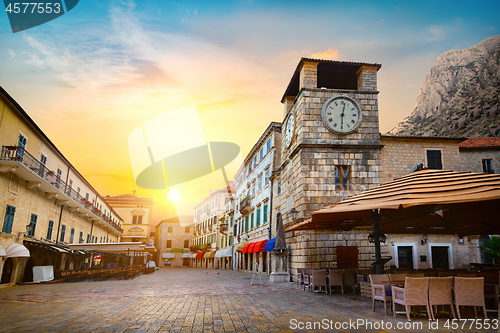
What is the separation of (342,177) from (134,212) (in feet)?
184

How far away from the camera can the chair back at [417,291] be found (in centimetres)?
648

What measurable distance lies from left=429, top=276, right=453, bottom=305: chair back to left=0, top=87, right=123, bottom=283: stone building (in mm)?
16592

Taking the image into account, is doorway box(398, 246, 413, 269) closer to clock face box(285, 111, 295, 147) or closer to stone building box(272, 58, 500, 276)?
stone building box(272, 58, 500, 276)

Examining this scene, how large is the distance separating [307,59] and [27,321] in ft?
56.9

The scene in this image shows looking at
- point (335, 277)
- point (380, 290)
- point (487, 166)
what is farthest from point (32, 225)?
point (487, 166)

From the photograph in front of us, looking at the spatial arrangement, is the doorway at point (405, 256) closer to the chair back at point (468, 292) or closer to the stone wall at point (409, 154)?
the stone wall at point (409, 154)

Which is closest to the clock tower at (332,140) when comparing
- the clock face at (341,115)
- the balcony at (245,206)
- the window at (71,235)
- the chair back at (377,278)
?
the clock face at (341,115)

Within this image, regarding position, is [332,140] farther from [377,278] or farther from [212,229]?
[212,229]

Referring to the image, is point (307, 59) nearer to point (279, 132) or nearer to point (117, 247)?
point (279, 132)

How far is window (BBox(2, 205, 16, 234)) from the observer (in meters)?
15.4

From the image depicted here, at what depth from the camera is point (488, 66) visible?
226 ft

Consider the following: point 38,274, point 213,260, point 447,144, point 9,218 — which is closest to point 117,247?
point 38,274

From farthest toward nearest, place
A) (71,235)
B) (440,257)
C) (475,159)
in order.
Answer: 1. (71,235)
2. (475,159)
3. (440,257)

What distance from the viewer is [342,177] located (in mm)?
18016
